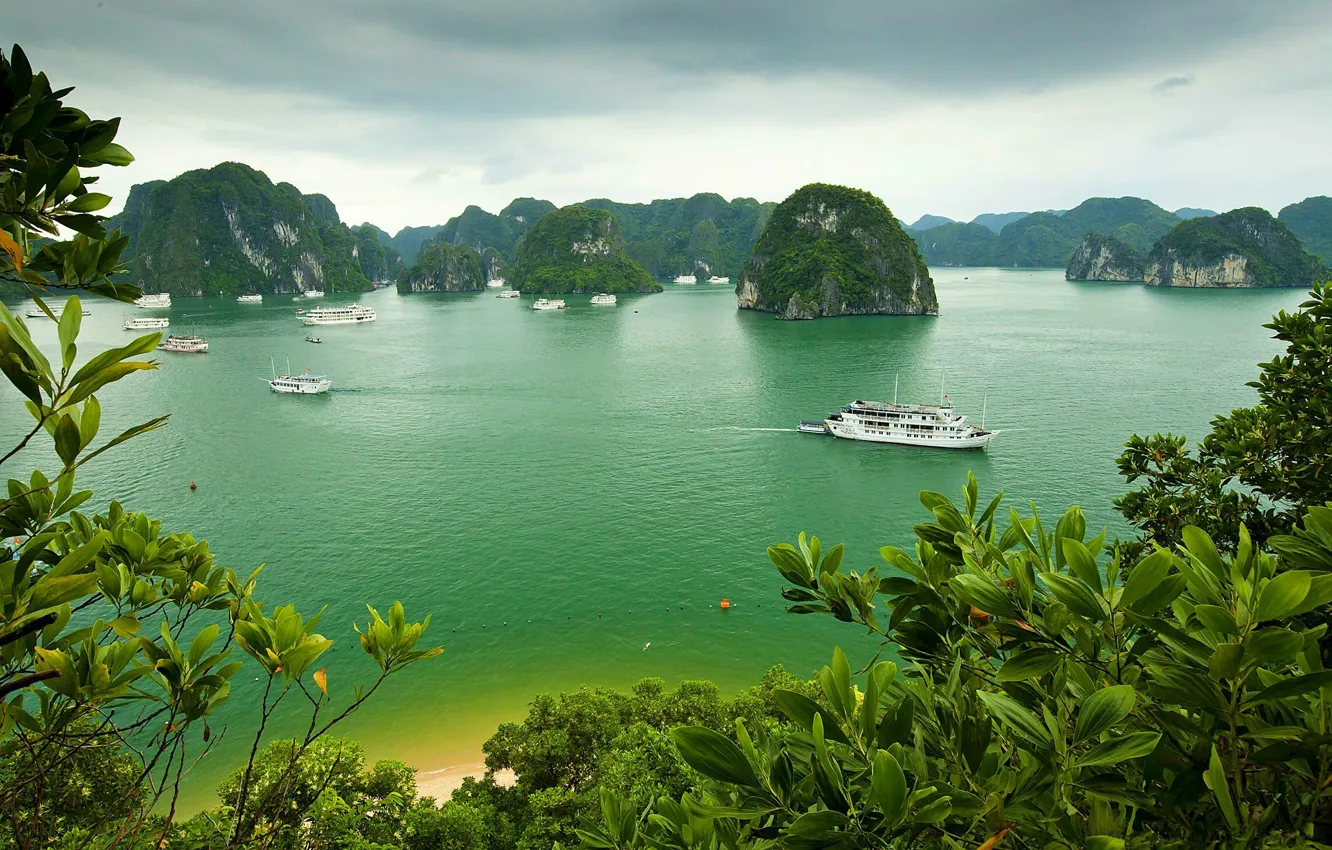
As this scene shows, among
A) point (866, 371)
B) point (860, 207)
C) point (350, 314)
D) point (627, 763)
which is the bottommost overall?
point (627, 763)

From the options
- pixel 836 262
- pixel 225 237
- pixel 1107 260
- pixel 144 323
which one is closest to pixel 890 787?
pixel 836 262

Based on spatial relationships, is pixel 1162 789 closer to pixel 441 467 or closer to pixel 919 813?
pixel 919 813

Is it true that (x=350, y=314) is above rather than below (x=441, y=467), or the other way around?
above

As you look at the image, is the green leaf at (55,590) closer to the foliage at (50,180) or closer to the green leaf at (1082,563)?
the foliage at (50,180)

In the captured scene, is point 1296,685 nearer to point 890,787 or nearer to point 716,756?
point 890,787

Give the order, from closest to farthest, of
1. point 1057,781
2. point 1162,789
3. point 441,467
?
point 1057,781
point 1162,789
point 441,467

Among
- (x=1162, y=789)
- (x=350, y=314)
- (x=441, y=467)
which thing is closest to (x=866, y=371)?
(x=441, y=467)

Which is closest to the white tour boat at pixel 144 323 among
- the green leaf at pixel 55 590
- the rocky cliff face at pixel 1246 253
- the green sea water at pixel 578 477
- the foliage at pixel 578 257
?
the green sea water at pixel 578 477

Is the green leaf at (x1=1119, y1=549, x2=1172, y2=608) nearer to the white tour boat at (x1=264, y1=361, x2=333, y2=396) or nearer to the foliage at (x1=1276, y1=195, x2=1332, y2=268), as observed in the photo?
the white tour boat at (x1=264, y1=361, x2=333, y2=396)
